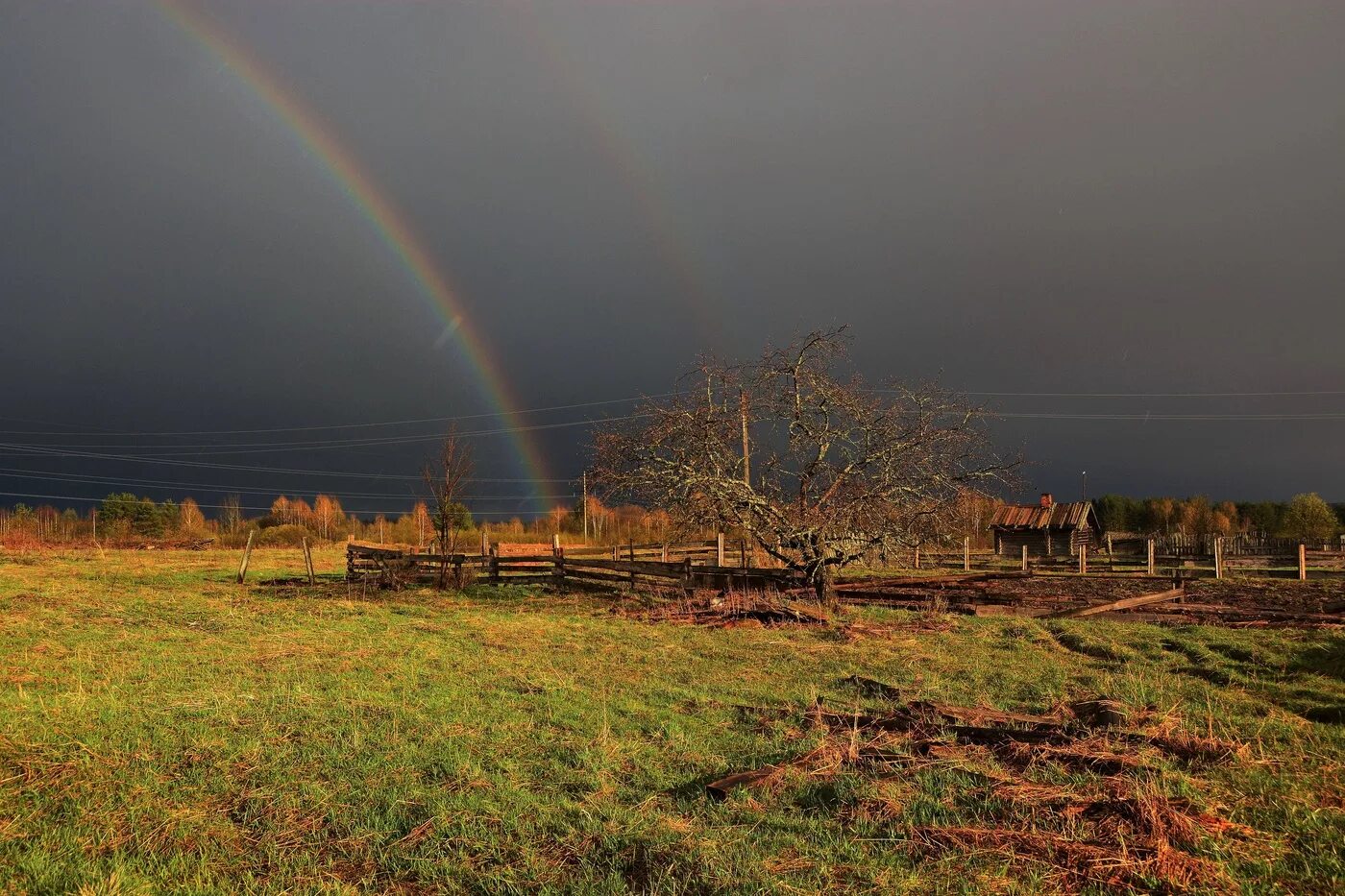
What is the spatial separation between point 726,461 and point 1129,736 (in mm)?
13879

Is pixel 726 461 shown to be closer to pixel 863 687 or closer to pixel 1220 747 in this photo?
pixel 863 687

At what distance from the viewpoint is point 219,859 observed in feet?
14.6

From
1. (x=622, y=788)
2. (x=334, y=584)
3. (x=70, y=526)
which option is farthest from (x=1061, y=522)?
(x=70, y=526)

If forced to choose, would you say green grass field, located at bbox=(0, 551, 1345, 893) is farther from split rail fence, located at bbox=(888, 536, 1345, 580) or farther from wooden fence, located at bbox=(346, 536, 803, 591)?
split rail fence, located at bbox=(888, 536, 1345, 580)

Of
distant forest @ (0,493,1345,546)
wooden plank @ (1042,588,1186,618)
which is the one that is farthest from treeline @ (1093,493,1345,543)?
wooden plank @ (1042,588,1186,618)

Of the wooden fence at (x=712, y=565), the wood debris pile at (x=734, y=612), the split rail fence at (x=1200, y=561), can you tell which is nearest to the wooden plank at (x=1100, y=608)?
the wooden fence at (x=712, y=565)

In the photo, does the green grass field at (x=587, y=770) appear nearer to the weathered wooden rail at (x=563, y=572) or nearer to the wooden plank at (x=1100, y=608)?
the wooden plank at (x=1100, y=608)

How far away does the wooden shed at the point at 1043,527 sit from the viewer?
5091cm

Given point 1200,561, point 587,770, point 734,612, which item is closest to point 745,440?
point 734,612

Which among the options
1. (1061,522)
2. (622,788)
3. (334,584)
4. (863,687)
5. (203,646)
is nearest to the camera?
(622,788)

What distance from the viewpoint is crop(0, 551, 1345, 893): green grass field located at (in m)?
4.25

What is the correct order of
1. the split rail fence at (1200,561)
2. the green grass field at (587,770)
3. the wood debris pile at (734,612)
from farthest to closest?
the split rail fence at (1200,561) → the wood debris pile at (734,612) → the green grass field at (587,770)

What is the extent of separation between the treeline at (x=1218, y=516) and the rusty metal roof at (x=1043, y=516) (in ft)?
21.7

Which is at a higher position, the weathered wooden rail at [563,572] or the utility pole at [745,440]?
the utility pole at [745,440]
